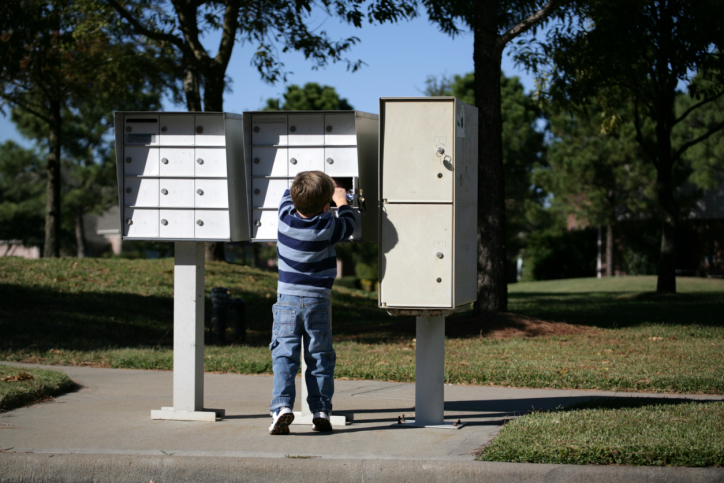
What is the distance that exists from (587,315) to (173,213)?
33.5 feet

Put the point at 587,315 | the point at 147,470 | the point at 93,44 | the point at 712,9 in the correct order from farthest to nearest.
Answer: the point at 93,44, the point at 587,315, the point at 712,9, the point at 147,470

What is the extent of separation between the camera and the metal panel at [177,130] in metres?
5.52

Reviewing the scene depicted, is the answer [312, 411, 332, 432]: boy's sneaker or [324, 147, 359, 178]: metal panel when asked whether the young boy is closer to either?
[312, 411, 332, 432]: boy's sneaker

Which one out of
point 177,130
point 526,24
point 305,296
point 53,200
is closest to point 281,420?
point 305,296

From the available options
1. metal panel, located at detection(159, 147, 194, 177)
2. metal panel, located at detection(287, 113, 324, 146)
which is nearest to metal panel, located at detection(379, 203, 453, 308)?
metal panel, located at detection(287, 113, 324, 146)

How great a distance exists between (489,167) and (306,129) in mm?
6897

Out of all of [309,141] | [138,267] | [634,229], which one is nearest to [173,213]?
[309,141]

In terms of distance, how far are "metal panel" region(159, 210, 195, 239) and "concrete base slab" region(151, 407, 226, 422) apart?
4.23 feet

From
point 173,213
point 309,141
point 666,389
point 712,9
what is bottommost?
point 666,389

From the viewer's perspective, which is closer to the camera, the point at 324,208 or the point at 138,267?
the point at 324,208

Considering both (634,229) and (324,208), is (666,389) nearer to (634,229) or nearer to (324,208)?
(324,208)

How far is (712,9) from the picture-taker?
12438 millimetres

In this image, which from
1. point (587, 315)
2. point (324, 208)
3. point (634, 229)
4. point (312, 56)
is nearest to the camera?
point (324, 208)

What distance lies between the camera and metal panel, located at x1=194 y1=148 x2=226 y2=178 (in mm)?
5504
